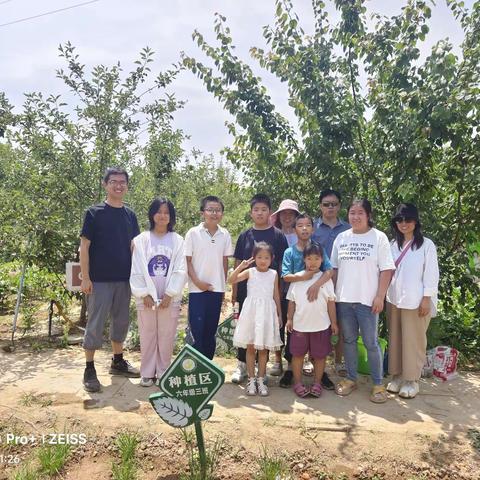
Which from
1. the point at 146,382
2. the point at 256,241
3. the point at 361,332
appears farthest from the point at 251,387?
the point at 256,241

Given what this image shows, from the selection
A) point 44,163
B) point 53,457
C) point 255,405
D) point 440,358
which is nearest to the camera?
point 53,457

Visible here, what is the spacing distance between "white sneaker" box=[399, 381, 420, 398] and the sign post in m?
1.98

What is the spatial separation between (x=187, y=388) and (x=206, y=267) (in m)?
1.46

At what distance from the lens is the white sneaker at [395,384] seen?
12.2ft

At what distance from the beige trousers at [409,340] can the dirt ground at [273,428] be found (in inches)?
10.8

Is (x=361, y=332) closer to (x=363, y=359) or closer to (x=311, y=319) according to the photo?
(x=311, y=319)

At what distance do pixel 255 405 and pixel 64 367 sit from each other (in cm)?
215

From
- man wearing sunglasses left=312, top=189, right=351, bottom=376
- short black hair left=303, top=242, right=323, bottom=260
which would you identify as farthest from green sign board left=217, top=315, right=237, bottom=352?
short black hair left=303, top=242, right=323, bottom=260

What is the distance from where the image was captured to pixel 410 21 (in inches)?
149

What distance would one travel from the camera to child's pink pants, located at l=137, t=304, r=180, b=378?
145 inches

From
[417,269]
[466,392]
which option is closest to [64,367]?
[417,269]

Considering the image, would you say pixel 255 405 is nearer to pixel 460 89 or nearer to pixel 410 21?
pixel 460 89

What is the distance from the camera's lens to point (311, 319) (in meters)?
3.53

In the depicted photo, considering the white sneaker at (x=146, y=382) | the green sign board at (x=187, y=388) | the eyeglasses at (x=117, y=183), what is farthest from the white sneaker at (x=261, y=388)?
the eyeglasses at (x=117, y=183)
